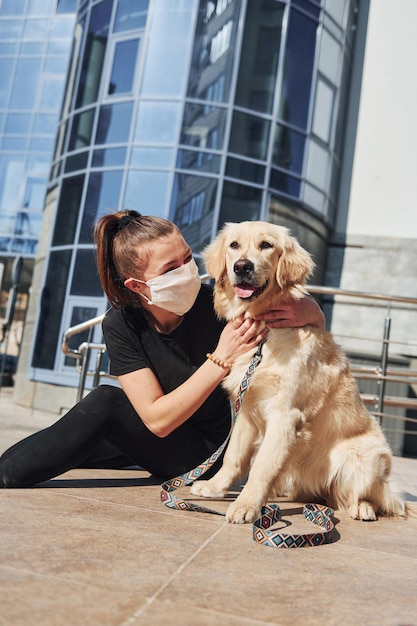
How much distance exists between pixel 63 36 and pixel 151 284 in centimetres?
1867

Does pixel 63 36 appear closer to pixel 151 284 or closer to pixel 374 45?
pixel 374 45

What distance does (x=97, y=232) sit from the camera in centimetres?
267

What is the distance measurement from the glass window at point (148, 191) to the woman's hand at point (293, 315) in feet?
23.4

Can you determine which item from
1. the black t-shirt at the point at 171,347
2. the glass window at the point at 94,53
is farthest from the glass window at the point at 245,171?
the black t-shirt at the point at 171,347

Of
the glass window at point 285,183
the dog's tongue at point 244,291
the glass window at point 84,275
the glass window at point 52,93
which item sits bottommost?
the dog's tongue at point 244,291

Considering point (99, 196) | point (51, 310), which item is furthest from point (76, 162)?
point (51, 310)

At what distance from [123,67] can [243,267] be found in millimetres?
8761

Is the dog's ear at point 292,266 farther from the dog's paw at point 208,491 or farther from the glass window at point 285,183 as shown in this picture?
the glass window at point 285,183

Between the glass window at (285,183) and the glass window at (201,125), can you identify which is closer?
the glass window at (201,125)

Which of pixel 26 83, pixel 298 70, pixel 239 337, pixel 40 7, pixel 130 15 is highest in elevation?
pixel 40 7

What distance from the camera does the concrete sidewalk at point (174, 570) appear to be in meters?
1.21

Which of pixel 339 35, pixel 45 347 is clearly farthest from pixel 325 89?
pixel 45 347

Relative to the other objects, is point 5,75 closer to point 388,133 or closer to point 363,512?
point 388,133

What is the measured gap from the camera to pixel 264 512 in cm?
228
